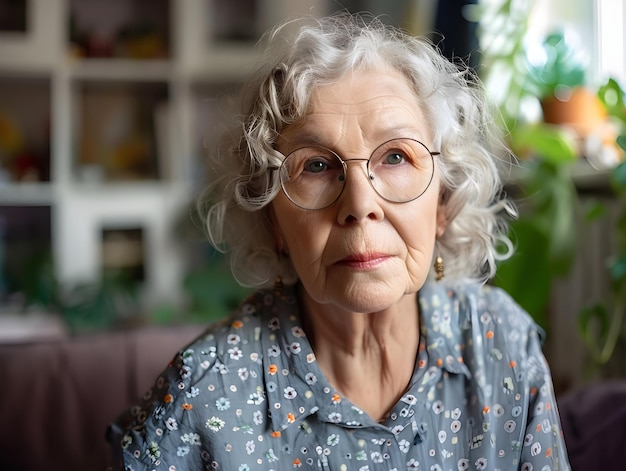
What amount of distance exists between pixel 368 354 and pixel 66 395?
29.4 inches

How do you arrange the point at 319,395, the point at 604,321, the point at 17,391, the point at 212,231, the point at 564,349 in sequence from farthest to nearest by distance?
the point at 564,349, the point at 604,321, the point at 17,391, the point at 212,231, the point at 319,395

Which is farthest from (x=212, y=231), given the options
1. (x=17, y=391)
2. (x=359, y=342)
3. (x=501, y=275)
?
(x=501, y=275)

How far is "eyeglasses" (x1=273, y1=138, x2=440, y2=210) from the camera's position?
0.97 metres

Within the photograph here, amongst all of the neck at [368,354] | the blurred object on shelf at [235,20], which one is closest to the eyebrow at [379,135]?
the neck at [368,354]

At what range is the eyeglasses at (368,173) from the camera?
97 centimetres

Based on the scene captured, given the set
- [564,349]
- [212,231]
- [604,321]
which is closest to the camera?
[212,231]

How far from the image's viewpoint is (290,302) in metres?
1.14

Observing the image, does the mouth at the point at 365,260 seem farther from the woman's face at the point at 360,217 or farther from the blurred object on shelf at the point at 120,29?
the blurred object on shelf at the point at 120,29

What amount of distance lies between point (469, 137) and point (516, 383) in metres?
0.39

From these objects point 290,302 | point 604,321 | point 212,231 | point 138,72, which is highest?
point 138,72

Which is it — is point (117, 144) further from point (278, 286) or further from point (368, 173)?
point (368, 173)

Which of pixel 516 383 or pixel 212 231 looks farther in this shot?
pixel 212 231

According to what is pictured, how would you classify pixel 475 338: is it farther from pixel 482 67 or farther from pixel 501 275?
pixel 482 67

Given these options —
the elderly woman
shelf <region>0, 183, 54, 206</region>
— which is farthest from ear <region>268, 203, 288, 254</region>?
shelf <region>0, 183, 54, 206</region>
